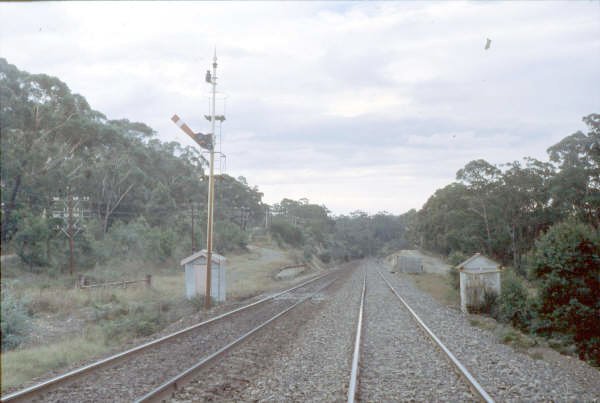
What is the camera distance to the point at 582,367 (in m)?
10.6

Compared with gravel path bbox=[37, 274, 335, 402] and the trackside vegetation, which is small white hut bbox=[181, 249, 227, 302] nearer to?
the trackside vegetation

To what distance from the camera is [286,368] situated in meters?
9.25

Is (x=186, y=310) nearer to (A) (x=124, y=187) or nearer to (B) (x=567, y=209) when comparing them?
(A) (x=124, y=187)

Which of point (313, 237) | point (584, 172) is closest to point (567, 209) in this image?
point (584, 172)

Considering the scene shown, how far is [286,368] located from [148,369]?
2.48 m

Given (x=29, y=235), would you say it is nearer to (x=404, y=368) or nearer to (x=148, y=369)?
(x=148, y=369)

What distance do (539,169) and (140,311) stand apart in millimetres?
44191

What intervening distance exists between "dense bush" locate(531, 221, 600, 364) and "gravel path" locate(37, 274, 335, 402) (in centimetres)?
891

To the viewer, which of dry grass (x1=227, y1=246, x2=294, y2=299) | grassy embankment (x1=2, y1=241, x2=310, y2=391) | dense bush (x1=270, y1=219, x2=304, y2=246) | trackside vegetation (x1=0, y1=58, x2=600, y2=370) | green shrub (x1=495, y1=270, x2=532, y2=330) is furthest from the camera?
dense bush (x1=270, y1=219, x2=304, y2=246)

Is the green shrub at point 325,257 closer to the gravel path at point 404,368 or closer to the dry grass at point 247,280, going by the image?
the dry grass at point 247,280

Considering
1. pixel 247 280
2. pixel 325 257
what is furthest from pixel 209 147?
pixel 325 257

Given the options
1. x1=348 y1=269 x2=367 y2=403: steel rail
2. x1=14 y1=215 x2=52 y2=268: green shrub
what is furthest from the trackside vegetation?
x1=348 y1=269 x2=367 y2=403: steel rail

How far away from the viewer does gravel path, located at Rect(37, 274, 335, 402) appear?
24.6 feet

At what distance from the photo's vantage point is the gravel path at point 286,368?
752cm
